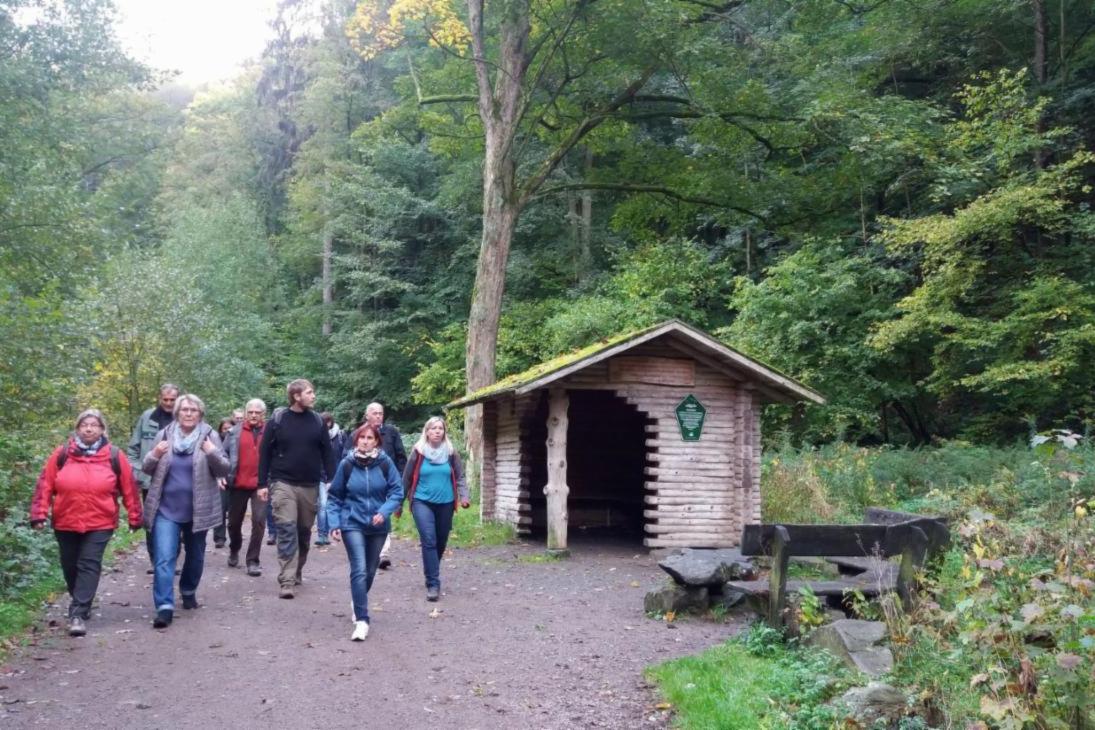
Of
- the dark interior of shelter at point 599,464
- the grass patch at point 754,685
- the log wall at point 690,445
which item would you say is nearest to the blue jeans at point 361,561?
the grass patch at point 754,685

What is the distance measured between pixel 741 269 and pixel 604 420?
13009 mm

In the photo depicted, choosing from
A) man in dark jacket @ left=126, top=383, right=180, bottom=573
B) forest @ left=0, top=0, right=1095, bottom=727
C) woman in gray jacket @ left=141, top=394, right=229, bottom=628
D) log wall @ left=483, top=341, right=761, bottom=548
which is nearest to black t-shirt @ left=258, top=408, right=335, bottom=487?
woman in gray jacket @ left=141, top=394, right=229, bottom=628

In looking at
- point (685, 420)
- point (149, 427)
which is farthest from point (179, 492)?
point (685, 420)

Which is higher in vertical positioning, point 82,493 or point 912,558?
point 82,493

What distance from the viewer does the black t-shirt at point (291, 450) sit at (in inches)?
350

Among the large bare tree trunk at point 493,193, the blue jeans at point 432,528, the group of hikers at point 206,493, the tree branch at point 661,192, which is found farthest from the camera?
the tree branch at point 661,192

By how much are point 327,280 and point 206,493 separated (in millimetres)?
33666

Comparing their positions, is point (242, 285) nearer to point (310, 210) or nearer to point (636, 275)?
point (310, 210)

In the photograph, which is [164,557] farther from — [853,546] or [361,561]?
[853,546]

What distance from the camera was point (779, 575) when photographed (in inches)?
292

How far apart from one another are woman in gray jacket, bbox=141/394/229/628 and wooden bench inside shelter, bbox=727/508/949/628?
4689 millimetres

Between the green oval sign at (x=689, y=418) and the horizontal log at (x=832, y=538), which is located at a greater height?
the green oval sign at (x=689, y=418)

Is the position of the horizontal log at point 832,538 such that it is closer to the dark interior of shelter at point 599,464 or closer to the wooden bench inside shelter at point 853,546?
the wooden bench inside shelter at point 853,546

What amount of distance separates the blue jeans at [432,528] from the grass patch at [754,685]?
3161 millimetres
